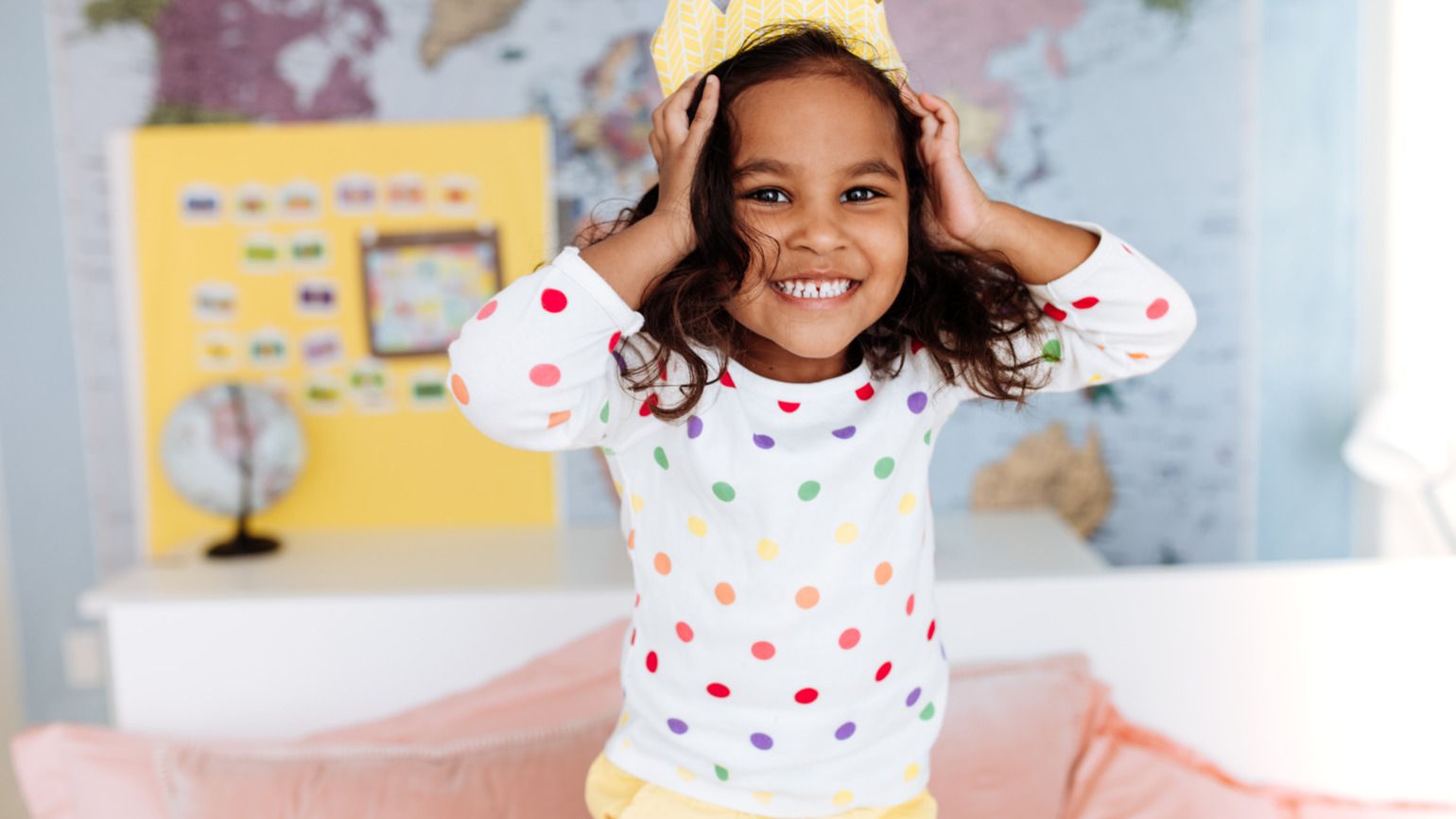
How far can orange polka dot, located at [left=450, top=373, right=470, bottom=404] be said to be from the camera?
782 millimetres

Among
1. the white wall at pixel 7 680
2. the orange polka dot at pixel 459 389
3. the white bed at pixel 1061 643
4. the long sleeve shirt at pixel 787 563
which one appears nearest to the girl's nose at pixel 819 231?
the long sleeve shirt at pixel 787 563

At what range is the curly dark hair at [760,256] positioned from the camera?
822 mm

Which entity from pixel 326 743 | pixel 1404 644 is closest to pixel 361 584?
pixel 326 743

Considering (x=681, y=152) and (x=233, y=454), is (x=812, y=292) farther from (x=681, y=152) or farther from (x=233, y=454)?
(x=233, y=454)

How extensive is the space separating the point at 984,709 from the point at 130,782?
3.52 ft

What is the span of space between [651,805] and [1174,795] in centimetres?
84

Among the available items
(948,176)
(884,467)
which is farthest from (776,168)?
(884,467)

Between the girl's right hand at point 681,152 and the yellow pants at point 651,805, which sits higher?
the girl's right hand at point 681,152

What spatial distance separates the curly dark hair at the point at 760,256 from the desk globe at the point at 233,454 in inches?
44.0

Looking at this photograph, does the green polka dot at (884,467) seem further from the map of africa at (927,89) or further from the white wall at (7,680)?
the white wall at (7,680)

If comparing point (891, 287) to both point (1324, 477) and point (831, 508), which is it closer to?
point (831, 508)

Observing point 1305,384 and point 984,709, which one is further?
point 1305,384

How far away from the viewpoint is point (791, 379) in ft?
3.00

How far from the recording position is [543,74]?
1943mm
